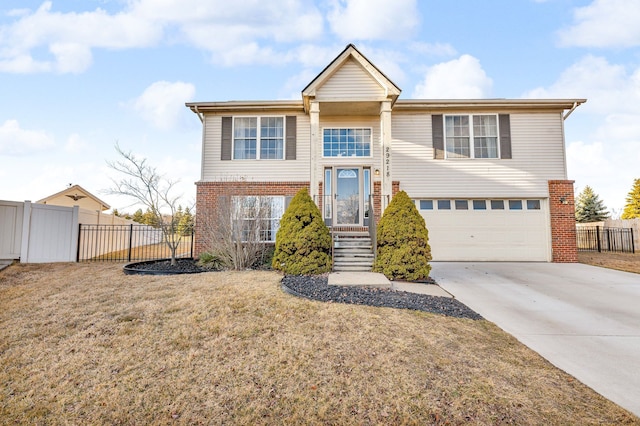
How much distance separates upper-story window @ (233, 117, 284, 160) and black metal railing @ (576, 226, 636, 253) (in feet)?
50.6

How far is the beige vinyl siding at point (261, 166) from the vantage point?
11227 mm

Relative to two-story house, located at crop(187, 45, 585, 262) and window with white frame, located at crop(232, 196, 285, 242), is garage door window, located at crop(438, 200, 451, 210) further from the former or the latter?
window with white frame, located at crop(232, 196, 285, 242)

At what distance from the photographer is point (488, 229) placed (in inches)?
439

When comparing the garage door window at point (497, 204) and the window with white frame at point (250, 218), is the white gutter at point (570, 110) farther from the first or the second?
the window with white frame at point (250, 218)

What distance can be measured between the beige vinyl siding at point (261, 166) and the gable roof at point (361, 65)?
5.99 ft

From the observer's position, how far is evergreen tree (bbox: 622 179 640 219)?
81.3 feet

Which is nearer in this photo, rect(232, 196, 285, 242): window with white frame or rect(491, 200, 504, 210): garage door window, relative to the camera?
rect(232, 196, 285, 242): window with white frame

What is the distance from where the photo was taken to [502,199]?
37.0ft

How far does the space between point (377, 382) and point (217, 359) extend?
5.49 ft

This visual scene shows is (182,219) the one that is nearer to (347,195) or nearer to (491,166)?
(347,195)

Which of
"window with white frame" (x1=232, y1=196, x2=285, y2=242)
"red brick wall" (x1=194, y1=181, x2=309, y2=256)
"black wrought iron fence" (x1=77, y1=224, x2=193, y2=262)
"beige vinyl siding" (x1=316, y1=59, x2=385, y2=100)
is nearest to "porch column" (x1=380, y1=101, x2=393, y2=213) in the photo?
"beige vinyl siding" (x1=316, y1=59, x2=385, y2=100)

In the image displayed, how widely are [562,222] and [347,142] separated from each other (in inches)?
320

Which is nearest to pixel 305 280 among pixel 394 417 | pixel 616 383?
pixel 394 417

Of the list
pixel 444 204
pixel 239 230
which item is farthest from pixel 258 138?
pixel 444 204
